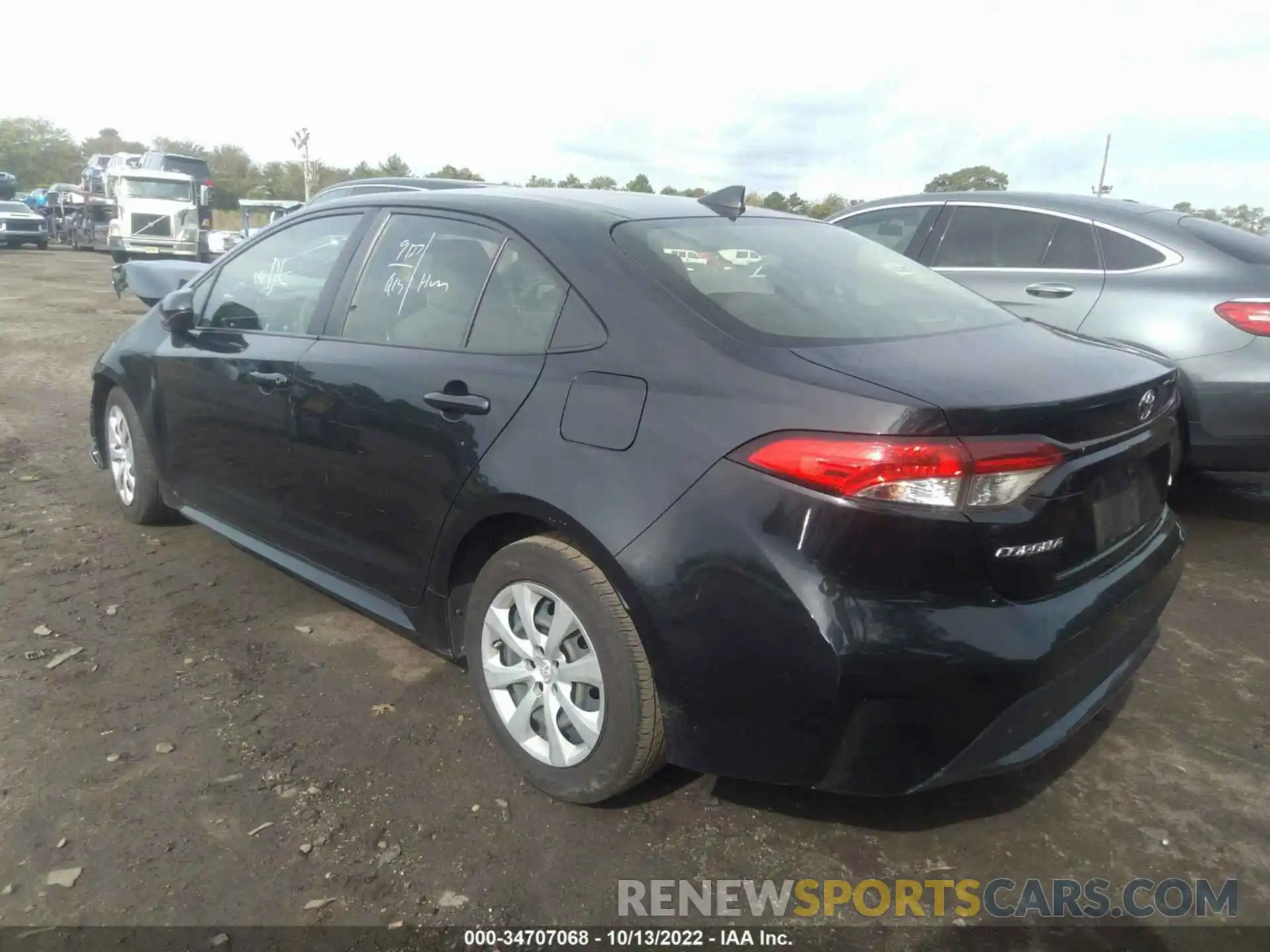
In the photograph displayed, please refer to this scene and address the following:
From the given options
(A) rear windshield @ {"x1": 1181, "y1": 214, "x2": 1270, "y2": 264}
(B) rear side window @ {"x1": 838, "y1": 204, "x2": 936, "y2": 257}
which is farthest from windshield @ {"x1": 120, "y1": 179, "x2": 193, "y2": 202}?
(A) rear windshield @ {"x1": 1181, "y1": 214, "x2": 1270, "y2": 264}

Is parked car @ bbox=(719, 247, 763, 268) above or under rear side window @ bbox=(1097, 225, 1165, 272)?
under

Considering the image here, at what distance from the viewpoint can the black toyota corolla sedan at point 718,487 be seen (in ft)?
6.79

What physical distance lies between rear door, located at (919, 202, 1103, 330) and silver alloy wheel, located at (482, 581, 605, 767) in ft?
11.6

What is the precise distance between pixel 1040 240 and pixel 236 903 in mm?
5142

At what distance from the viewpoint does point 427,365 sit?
293 cm

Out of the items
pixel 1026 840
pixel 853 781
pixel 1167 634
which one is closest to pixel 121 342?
pixel 853 781

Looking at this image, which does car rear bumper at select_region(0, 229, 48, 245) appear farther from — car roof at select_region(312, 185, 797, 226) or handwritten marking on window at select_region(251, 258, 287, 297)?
car roof at select_region(312, 185, 797, 226)

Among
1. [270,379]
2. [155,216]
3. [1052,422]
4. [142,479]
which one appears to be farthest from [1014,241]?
[155,216]

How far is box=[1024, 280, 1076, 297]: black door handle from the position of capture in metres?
5.09

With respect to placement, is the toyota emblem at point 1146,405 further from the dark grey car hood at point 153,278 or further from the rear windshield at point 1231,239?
the dark grey car hood at point 153,278

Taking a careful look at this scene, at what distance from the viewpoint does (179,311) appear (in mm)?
4121

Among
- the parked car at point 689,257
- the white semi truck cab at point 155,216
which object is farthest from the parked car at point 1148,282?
the white semi truck cab at point 155,216

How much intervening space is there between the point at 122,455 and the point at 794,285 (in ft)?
12.4

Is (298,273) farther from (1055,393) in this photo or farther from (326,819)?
(1055,393)
